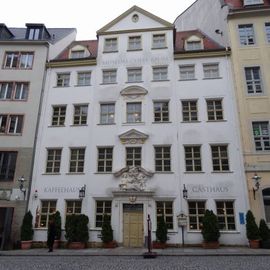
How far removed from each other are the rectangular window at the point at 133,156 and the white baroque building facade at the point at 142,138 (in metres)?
0.07

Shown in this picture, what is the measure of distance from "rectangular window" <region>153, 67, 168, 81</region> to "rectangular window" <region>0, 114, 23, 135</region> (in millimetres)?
11345

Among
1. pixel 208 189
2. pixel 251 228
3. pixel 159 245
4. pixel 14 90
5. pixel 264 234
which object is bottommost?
pixel 159 245

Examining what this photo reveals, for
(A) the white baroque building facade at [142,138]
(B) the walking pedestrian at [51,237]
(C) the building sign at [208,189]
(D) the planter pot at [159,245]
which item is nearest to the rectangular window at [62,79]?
(A) the white baroque building facade at [142,138]

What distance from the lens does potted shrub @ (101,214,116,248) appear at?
18203 millimetres

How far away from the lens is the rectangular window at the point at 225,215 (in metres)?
18.3

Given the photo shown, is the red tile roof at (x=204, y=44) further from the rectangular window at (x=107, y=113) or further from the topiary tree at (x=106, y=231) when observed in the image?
the topiary tree at (x=106, y=231)

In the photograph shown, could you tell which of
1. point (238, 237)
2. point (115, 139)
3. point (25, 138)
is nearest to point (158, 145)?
point (115, 139)

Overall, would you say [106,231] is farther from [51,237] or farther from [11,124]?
[11,124]

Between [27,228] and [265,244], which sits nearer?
[265,244]

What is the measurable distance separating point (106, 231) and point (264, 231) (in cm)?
979

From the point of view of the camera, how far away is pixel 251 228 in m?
17.1

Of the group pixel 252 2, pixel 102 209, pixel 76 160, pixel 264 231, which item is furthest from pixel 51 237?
pixel 252 2

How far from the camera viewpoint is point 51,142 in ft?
71.1

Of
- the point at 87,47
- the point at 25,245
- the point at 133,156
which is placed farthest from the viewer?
the point at 87,47
